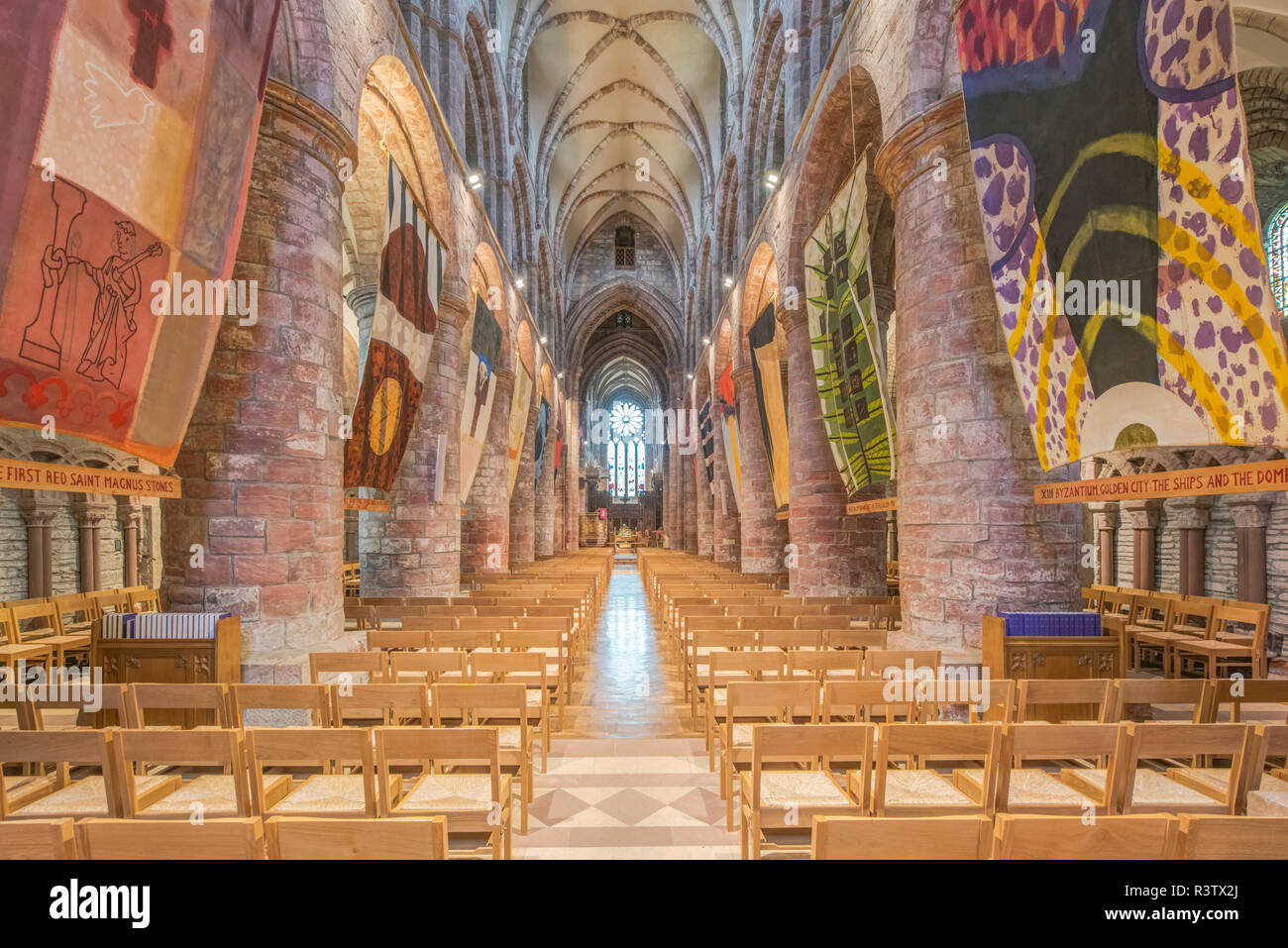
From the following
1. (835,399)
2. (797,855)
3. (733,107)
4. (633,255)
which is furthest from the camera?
(633,255)

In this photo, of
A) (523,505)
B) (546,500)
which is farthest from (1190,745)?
(546,500)

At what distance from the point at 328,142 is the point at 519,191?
1468 centimetres

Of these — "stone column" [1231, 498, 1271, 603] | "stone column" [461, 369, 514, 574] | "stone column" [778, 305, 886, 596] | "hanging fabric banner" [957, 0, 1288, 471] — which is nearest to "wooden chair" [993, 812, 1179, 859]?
"hanging fabric banner" [957, 0, 1288, 471]

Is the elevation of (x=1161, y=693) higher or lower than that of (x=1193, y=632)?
higher

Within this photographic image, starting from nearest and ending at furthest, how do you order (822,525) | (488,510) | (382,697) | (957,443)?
(382,697), (957,443), (822,525), (488,510)

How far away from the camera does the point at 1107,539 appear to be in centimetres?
1304

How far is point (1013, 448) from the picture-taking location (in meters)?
6.23

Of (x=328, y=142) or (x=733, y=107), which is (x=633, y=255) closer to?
(x=733, y=107)

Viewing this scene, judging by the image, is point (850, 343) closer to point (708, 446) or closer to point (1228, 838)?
point (1228, 838)

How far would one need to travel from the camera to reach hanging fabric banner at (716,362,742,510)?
16.8 m

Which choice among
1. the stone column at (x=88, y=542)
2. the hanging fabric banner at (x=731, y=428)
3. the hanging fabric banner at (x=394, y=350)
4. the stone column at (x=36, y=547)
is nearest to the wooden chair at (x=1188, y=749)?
the hanging fabric banner at (x=394, y=350)

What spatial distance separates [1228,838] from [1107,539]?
12791 millimetres
